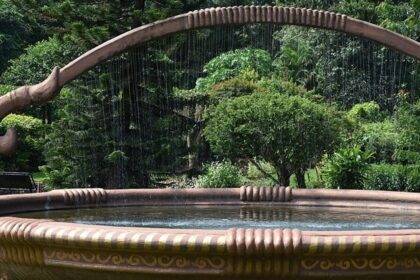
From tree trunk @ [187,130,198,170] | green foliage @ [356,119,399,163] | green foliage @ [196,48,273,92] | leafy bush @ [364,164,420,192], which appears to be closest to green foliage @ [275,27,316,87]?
green foliage @ [196,48,273,92]

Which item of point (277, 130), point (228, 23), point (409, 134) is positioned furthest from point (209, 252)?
point (409, 134)

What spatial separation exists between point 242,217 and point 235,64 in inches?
687

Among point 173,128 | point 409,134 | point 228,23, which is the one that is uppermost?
point 228,23

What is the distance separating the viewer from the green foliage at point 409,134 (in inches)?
663

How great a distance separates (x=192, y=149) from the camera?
16828 mm

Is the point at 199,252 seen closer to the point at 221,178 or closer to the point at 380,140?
the point at 221,178

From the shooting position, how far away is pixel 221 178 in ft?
51.0

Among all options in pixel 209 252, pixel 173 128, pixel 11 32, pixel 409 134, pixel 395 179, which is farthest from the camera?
pixel 11 32

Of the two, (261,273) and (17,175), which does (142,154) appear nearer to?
(17,175)

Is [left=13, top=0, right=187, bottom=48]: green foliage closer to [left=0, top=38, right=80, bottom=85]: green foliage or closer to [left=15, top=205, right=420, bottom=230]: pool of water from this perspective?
[left=15, top=205, right=420, bottom=230]: pool of water

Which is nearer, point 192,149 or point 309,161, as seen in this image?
point 309,161

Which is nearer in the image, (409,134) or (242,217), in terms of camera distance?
(242,217)

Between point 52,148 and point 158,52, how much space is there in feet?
10.0

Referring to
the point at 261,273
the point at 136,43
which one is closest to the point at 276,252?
the point at 261,273
